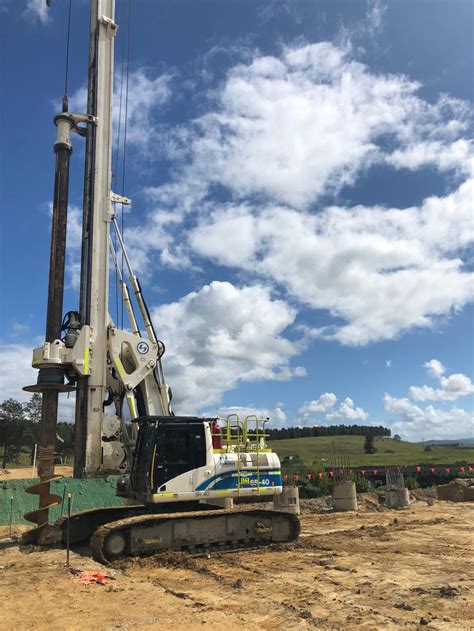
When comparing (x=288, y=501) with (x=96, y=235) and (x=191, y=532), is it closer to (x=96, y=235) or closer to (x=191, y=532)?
(x=191, y=532)

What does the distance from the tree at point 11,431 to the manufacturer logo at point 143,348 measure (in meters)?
45.1

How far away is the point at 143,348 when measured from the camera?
1288 centimetres

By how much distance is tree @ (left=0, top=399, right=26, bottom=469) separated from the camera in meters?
52.8

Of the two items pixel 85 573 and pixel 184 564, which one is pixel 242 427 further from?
pixel 85 573

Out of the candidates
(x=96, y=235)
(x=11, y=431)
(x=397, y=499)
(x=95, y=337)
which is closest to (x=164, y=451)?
(x=95, y=337)

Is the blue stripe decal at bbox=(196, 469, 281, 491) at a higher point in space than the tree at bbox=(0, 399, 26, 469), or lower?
lower

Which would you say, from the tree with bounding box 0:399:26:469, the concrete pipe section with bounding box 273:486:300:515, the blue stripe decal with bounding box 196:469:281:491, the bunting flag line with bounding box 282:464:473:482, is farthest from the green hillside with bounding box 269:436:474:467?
the blue stripe decal with bounding box 196:469:281:491

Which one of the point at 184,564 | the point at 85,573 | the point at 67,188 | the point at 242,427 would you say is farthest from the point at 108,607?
the point at 67,188

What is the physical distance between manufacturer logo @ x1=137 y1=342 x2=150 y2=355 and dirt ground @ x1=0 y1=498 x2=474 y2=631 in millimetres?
4507

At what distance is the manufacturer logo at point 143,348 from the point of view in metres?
12.8

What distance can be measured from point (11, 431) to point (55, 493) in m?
41.4

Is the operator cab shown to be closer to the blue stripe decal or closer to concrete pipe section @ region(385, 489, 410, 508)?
the blue stripe decal

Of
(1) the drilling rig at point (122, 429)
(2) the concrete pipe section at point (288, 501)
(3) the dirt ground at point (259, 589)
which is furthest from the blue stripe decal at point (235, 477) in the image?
(2) the concrete pipe section at point (288, 501)

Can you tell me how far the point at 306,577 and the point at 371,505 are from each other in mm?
14816
